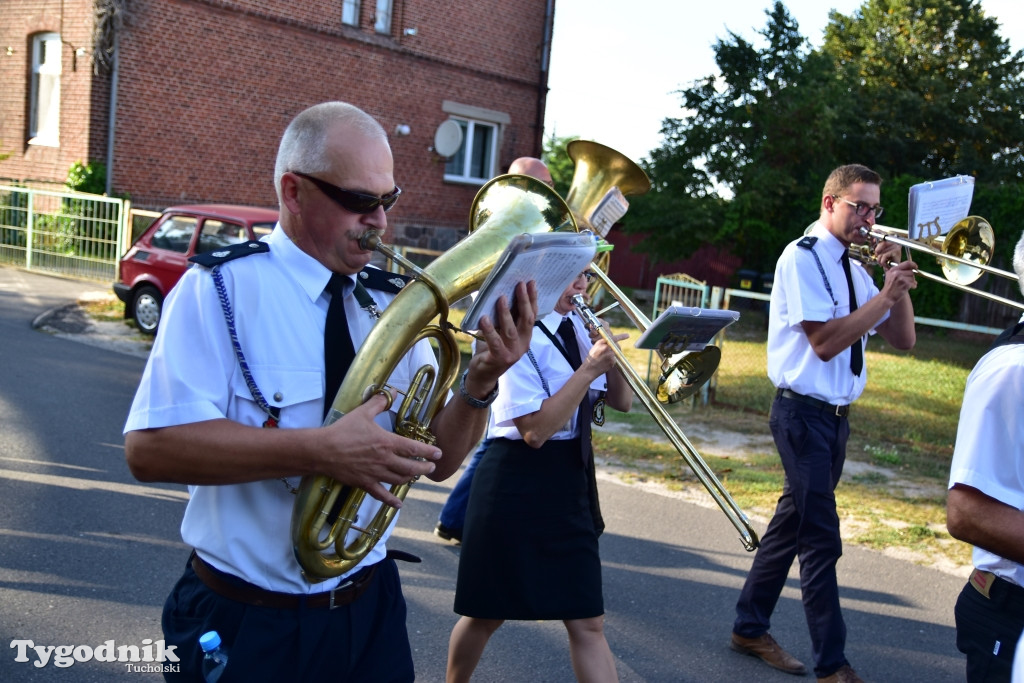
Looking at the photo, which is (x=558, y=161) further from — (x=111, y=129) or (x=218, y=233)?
(x=218, y=233)

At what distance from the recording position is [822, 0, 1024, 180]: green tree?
23594mm

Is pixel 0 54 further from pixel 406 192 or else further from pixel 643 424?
pixel 643 424

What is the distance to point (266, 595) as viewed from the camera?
2.06 meters

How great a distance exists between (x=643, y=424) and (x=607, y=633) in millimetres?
4458

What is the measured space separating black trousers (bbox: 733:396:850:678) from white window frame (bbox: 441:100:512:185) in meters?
16.7

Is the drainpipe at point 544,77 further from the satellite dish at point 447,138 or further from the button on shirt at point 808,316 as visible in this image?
the button on shirt at point 808,316

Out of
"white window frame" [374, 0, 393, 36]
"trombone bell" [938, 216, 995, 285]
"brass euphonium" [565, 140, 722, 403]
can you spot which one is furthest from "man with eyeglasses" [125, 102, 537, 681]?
"white window frame" [374, 0, 393, 36]

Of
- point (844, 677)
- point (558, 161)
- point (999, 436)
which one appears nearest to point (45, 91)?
point (844, 677)

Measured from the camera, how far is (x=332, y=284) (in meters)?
2.16

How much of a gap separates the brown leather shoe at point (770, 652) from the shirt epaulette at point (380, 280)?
2.84 metres

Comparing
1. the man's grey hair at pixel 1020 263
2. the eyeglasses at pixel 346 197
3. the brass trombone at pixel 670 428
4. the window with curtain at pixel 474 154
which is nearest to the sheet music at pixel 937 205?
the brass trombone at pixel 670 428

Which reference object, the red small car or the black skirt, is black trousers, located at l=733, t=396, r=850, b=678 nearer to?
the black skirt

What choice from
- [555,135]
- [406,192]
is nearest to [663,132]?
[406,192]

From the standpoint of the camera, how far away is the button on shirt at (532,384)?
10.4ft
